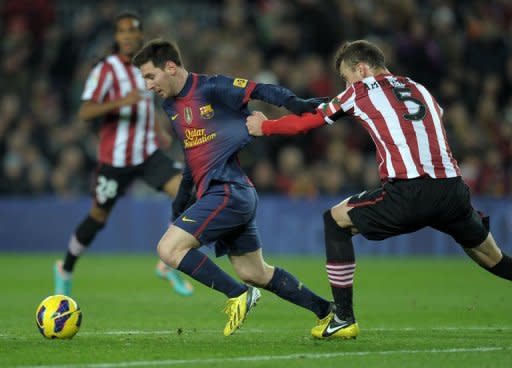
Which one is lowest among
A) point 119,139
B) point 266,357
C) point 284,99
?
point 119,139

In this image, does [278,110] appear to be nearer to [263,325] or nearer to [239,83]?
[263,325]

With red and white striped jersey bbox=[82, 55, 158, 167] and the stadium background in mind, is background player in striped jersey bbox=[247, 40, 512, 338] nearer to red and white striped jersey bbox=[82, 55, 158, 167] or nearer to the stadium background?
red and white striped jersey bbox=[82, 55, 158, 167]

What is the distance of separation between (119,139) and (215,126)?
11.6 feet

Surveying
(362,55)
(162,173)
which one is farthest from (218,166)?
(162,173)

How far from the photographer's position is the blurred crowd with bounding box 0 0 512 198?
17688 millimetres

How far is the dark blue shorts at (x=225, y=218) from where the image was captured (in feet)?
24.5

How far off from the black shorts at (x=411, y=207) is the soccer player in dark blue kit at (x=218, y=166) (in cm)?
77

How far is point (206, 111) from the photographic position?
7727mm

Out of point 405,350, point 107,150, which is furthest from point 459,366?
point 107,150

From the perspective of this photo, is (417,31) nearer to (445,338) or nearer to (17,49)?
(17,49)

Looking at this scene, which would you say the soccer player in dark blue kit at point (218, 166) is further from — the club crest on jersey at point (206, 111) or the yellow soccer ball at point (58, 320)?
the yellow soccer ball at point (58, 320)

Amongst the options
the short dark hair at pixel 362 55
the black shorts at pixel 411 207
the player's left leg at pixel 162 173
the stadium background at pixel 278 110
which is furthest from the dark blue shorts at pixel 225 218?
the stadium background at pixel 278 110

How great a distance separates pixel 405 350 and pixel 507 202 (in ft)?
35.3

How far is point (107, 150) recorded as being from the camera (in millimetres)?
11086
